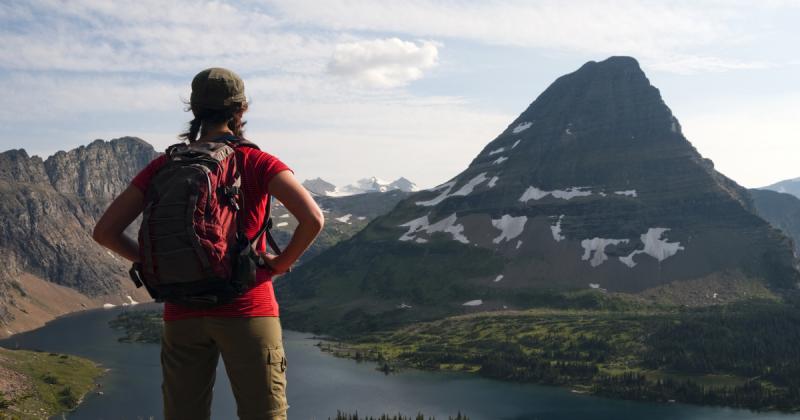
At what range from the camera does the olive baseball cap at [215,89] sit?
8359mm

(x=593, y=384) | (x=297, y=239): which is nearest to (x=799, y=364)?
(x=593, y=384)

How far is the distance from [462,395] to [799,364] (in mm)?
92413

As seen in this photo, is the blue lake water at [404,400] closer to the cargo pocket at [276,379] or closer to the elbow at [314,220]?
the cargo pocket at [276,379]

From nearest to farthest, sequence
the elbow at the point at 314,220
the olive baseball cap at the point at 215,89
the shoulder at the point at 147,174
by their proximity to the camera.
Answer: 1. the elbow at the point at 314,220
2. the shoulder at the point at 147,174
3. the olive baseball cap at the point at 215,89

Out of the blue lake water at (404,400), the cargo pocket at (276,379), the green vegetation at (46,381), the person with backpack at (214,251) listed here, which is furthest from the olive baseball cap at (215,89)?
the green vegetation at (46,381)

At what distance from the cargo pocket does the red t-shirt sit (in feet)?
1.51

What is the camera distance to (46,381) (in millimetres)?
173875

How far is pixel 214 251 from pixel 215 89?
2.15 meters

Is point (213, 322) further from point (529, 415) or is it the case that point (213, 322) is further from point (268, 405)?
point (529, 415)

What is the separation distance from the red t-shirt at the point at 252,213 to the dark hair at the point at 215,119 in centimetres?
68

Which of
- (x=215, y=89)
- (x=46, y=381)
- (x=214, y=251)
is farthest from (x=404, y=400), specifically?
A: (x=214, y=251)

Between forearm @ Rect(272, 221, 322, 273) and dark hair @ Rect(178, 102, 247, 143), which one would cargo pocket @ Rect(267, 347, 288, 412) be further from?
dark hair @ Rect(178, 102, 247, 143)

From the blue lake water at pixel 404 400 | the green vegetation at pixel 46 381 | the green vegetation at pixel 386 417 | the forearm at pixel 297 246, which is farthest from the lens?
the green vegetation at pixel 46 381

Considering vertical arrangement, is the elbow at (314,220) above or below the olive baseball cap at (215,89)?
below
